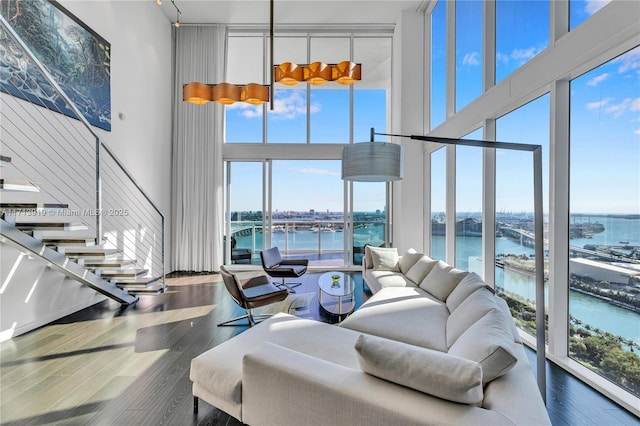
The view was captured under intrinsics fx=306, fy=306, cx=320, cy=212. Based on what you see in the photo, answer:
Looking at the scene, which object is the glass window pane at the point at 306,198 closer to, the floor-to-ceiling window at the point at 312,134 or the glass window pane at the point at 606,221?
the floor-to-ceiling window at the point at 312,134

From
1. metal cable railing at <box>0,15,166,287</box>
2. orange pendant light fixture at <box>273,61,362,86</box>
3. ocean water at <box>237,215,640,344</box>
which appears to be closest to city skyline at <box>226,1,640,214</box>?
ocean water at <box>237,215,640,344</box>

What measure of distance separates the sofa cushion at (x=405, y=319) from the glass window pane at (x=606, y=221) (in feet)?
3.63

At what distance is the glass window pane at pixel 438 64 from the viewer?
5238mm

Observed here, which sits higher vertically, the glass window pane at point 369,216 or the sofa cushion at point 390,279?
the glass window pane at point 369,216

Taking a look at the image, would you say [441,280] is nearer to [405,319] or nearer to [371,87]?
[405,319]

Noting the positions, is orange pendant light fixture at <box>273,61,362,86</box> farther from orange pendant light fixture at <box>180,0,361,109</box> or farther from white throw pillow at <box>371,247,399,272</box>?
white throw pillow at <box>371,247,399,272</box>

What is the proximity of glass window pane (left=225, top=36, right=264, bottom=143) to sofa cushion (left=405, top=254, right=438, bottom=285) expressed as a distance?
167 inches

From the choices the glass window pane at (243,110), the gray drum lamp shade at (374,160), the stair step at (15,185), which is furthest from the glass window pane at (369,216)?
the stair step at (15,185)

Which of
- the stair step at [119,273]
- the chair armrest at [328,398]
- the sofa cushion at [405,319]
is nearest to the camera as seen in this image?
the chair armrest at [328,398]

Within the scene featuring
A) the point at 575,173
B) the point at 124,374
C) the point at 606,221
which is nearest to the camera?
the point at 606,221

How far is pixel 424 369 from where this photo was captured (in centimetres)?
129

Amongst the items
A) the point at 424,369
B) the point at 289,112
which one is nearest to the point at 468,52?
the point at 289,112

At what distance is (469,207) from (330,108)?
3.76 m

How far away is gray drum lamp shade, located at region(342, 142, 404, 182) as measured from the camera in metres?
2.73
